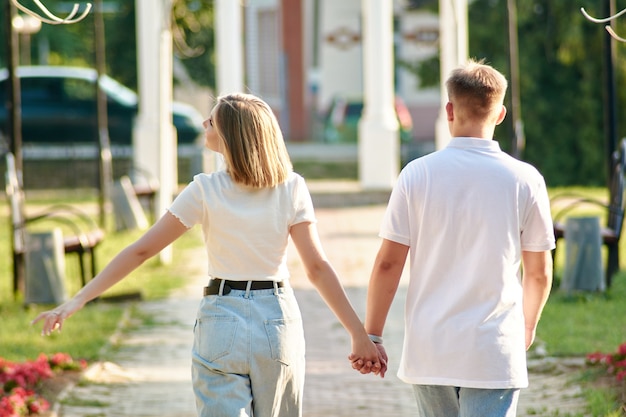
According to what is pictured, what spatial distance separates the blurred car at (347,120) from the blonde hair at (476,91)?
28.3m

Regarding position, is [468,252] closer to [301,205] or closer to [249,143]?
[301,205]

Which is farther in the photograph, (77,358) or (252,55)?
(252,55)

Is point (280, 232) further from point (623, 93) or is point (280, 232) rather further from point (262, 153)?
point (623, 93)

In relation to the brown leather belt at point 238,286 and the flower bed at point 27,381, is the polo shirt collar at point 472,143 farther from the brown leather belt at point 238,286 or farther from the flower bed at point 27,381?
the flower bed at point 27,381

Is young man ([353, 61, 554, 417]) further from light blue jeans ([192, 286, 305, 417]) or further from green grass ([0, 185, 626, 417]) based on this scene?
green grass ([0, 185, 626, 417])

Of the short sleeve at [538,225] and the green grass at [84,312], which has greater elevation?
the short sleeve at [538,225]

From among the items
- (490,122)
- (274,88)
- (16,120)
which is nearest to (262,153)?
(490,122)

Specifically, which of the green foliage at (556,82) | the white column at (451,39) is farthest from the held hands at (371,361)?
the green foliage at (556,82)

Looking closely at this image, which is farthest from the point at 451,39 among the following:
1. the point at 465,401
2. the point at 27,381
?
the point at 465,401

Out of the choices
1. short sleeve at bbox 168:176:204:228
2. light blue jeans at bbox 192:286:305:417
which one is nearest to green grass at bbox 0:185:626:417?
light blue jeans at bbox 192:286:305:417

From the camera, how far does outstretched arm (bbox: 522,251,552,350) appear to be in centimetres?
397

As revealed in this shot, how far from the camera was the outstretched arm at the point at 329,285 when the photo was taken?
13.4 feet

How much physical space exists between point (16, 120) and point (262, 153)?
746cm

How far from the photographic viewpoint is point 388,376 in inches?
310
